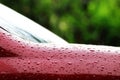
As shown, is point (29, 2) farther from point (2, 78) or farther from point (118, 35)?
point (2, 78)

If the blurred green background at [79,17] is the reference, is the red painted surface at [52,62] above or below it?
below

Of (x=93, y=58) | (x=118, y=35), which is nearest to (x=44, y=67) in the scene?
(x=93, y=58)

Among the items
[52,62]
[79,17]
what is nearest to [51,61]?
[52,62]

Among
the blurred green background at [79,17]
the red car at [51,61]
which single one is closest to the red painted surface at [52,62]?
the red car at [51,61]

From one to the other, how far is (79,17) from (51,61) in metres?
7.81

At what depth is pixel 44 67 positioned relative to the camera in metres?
3.14

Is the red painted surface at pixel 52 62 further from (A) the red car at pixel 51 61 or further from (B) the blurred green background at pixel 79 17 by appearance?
(B) the blurred green background at pixel 79 17

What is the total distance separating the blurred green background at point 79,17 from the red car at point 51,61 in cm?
719

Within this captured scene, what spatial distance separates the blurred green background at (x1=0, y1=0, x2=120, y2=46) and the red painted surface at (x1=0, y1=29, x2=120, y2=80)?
23.6ft

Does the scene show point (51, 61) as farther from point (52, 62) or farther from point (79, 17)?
point (79, 17)

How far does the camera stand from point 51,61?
3160 millimetres

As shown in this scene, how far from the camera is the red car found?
10.2 ft

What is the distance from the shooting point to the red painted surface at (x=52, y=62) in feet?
10.2

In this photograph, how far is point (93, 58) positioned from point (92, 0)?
7.89 metres
